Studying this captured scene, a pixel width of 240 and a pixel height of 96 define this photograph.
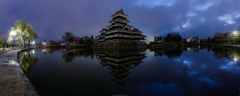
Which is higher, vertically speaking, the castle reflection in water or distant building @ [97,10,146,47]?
distant building @ [97,10,146,47]

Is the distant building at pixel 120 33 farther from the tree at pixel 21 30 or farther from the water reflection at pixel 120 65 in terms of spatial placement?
the tree at pixel 21 30

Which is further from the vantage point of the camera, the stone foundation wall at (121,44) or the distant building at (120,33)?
the distant building at (120,33)

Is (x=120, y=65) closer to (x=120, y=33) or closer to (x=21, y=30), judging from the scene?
(x=120, y=33)

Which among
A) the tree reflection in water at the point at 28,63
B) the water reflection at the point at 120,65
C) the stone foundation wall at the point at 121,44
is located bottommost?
the water reflection at the point at 120,65

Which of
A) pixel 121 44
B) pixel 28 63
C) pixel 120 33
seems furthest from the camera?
pixel 120 33

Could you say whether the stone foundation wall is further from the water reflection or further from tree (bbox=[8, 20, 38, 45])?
tree (bbox=[8, 20, 38, 45])

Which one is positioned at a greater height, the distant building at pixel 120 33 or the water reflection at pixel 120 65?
the distant building at pixel 120 33

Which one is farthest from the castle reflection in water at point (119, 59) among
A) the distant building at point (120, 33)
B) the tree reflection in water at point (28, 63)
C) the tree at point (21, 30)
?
the tree at point (21, 30)

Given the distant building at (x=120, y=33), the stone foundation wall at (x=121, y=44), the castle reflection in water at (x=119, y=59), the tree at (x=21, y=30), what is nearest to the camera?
the castle reflection in water at (x=119, y=59)

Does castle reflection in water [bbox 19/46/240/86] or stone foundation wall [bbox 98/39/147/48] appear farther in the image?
stone foundation wall [bbox 98/39/147/48]

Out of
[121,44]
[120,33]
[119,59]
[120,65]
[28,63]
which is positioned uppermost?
[120,33]

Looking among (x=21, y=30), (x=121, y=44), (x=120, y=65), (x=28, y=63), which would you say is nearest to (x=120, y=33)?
(x=121, y=44)

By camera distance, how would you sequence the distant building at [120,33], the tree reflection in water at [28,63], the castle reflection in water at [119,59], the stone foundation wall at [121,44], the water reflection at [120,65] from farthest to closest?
the distant building at [120,33] < the stone foundation wall at [121,44] < the tree reflection in water at [28,63] < the castle reflection in water at [119,59] < the water reflection at [120,65]

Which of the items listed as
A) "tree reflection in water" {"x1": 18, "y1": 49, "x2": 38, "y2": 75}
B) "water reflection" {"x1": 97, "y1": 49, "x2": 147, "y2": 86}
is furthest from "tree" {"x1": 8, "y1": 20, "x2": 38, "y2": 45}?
"water reflection" {"x1": 97, "y1": 49, "x2": 147, "y2": 86}
